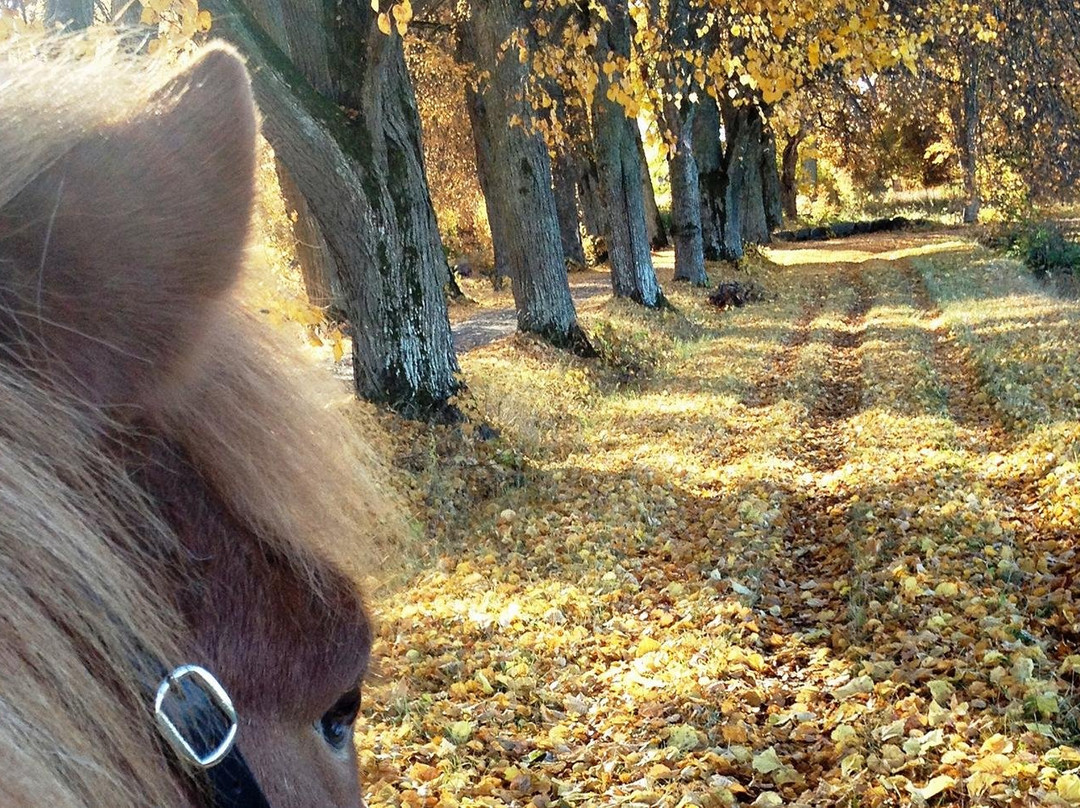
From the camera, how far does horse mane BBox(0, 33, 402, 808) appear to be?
31.7 inches

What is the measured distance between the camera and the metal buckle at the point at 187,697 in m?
0.94

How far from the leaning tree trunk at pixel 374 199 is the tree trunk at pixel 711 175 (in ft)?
53.1

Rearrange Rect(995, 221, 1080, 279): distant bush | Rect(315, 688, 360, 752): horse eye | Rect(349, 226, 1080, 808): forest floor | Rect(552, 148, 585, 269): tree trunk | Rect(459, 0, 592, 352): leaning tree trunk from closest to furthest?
Rect(315, 688, 360, 752): horse eye, Rect(349, 226, 1080, 808): forest floor, Rect(459, 0, 592, 352): leaning tree trunk, Rect(995, 221, 1080, 279): distant bush, Rect(552, 148, 585, 269): tree trunk

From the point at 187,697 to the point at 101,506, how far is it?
0.69ft

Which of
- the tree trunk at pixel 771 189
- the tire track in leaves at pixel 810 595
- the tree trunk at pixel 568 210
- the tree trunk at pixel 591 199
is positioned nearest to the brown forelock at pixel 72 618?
the tire track in leaves at pixel 810 595

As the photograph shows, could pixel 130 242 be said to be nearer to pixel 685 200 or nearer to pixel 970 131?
pixel 685 200

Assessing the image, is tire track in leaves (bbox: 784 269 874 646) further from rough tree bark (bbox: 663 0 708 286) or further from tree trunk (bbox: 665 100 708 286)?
tree trunk (bbox: 665 100 708 286)

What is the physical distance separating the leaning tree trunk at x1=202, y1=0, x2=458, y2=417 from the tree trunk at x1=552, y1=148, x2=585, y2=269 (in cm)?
1886

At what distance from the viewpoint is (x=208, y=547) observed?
1.09 meters

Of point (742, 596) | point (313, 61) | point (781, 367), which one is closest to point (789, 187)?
point (781, 367)

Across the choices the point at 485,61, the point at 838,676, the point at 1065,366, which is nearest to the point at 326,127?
the point at 485,61

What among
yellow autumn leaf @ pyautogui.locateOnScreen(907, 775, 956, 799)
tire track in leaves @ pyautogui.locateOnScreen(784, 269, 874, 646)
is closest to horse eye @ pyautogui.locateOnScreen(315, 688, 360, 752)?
yellow autumn leaf @ pyautogui.locateOnScreen(907, 775, 956, 799)

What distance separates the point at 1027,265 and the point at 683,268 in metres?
7.29

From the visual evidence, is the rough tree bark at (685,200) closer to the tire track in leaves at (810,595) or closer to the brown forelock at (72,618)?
the tire track in leaves at (810,595)
